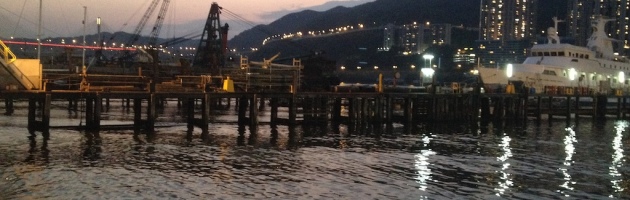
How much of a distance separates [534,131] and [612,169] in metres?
24.2

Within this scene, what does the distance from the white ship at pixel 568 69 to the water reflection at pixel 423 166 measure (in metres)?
33.4

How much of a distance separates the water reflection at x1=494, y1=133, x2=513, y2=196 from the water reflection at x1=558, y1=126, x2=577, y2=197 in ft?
7.42

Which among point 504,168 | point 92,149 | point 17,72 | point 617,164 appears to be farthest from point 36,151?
point 617,164

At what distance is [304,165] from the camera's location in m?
31.4

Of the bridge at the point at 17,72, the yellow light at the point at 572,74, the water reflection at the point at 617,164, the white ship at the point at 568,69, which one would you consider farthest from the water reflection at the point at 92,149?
the yellow light at the point at 572,74

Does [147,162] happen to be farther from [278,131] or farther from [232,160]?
[278,131]

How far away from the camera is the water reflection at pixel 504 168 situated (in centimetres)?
2636

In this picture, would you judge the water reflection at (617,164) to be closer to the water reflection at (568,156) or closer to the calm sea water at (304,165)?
the calm sea water at (304,165)

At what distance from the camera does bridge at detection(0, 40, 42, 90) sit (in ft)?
124

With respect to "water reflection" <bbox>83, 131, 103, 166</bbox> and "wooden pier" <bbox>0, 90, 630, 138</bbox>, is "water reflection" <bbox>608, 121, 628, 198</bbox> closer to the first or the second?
"wooden pier" <bbox>0, 90, 630, 138</bbox>

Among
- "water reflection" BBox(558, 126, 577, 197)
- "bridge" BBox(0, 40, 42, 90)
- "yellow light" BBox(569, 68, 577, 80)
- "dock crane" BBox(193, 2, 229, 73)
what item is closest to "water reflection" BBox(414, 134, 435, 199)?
"water reflection" BBox(558, 126, 577, 197)

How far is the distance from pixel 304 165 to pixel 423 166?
6.01 meters

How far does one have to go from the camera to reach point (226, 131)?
47781mm

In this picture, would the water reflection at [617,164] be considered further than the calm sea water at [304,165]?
Yes
